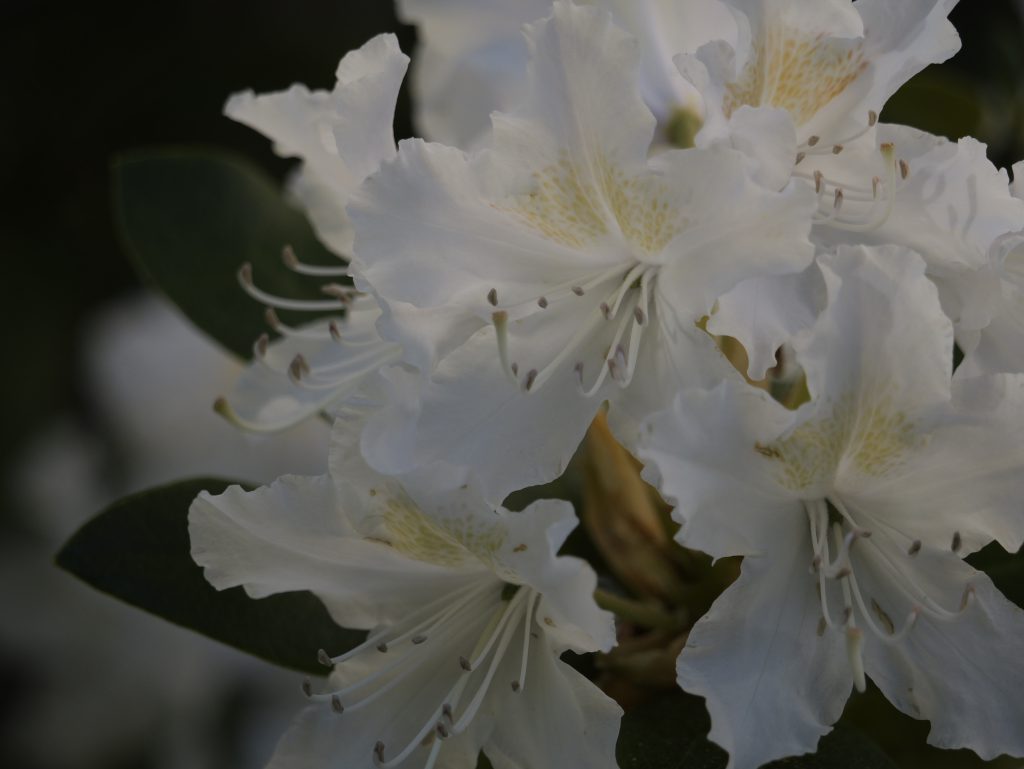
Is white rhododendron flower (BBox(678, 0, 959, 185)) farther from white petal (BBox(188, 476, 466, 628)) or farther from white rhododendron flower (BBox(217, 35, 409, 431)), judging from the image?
white petal (BBox(188, 476, 466, 628))

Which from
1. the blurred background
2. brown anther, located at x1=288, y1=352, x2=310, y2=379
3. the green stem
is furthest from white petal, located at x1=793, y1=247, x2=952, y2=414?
the blurred background

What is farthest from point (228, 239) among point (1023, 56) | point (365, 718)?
point (1023, 56)

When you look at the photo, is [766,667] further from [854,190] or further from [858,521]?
[854,190]

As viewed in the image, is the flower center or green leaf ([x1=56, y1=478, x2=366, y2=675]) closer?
the flower center

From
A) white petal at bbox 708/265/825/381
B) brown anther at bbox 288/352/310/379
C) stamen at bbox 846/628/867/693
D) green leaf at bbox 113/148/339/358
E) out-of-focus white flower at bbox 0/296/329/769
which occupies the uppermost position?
brown anther at bbox 288/352/310/379

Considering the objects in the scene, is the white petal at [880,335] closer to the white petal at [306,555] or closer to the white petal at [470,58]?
the white petal at [306,555]

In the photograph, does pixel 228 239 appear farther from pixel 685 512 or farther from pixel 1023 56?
pixel 1023 56

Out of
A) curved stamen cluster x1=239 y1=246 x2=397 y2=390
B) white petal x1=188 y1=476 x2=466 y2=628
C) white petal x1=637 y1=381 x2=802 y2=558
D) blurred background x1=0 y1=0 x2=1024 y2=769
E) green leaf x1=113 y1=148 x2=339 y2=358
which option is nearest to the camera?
white petal x1=637 y1=381 x2=802 y2=558

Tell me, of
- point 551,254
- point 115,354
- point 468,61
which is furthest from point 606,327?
point 115,354
